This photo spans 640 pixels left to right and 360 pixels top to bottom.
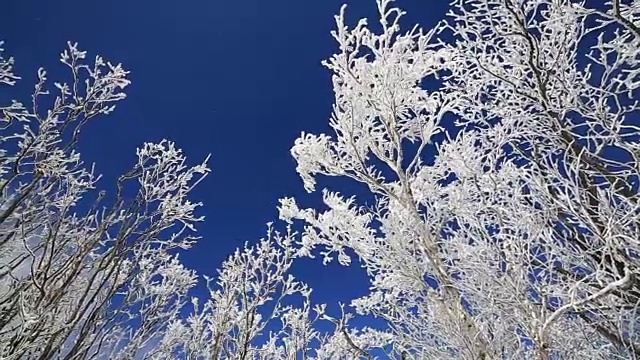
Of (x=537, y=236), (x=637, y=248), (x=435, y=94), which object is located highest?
(x=435, y=94)

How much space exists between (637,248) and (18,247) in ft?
18.5

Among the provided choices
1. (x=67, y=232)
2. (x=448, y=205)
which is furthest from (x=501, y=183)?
(x=67, y=232)

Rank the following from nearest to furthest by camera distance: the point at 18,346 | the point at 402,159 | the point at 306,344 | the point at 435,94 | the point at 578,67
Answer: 1. the point at 18,346
2. the point at 578,67
3. the point at 402,159
4. the point at 435,94
5. the point at 306,344

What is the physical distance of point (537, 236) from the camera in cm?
277

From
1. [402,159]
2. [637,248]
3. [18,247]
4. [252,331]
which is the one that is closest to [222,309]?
[252,331]

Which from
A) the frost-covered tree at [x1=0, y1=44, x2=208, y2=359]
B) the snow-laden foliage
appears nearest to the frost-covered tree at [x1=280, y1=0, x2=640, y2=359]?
the snow-laden foliage

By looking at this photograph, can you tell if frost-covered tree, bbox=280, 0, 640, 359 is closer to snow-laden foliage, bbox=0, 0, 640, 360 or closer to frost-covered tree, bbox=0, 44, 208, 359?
snow-laden foliage, bbox=0, 0, 640, 360

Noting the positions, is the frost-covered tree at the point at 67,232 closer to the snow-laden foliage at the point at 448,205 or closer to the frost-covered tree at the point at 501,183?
the snow-laden foliage at the point at 448,205

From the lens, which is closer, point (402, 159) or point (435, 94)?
point (402, 159)

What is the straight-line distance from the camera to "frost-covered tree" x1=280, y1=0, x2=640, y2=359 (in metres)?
2.65

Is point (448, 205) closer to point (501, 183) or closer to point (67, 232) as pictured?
point (501, 183)

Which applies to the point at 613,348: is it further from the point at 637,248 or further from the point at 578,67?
the point at 578,67

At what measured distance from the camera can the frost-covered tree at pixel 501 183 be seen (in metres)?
2.65

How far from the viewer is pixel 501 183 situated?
3389mm
